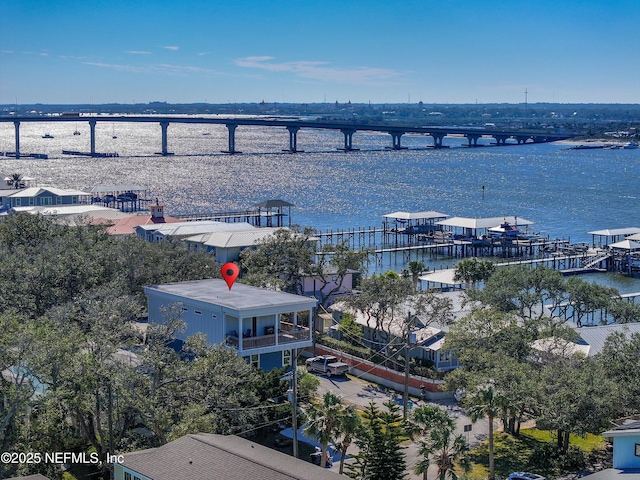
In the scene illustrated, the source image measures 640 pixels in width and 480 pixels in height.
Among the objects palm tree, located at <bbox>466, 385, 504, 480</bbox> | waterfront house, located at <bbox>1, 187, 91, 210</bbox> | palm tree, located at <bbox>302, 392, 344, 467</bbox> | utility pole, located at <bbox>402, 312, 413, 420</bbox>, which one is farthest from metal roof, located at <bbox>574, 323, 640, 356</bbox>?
waterfront house, located at <bbox>1, 187, 91, 210</bbox>

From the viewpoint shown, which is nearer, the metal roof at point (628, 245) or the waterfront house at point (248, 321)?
the waterfront house at point (248, 321)

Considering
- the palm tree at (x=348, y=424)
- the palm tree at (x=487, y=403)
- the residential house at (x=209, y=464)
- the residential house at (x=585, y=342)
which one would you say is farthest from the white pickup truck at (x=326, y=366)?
the residential house at (x=209, y=464)

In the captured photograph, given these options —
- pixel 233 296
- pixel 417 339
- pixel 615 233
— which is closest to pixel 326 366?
pixel 417 339

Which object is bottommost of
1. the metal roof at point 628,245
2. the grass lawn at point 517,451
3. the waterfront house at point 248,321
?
the grass lawn at point 517,451

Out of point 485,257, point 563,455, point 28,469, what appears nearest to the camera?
point 28,469

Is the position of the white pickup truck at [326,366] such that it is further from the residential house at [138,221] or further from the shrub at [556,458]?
the residential house at [138,221]

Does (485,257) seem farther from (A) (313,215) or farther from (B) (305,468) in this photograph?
(B) (305,468)

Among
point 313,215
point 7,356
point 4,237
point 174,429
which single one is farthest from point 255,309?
point 313,215
